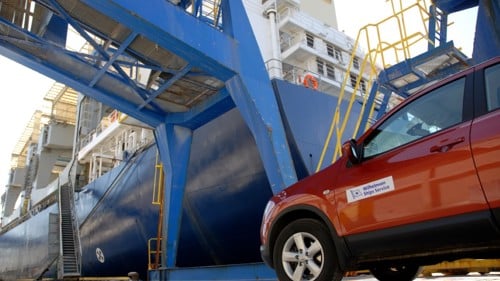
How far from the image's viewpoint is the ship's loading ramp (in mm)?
7574

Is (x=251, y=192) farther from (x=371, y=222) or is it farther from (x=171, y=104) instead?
(x=371, y=222)

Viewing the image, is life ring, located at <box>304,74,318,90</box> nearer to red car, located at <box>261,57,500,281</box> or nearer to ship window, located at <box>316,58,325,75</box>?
red car, located at <box>261,57,500,281</box>

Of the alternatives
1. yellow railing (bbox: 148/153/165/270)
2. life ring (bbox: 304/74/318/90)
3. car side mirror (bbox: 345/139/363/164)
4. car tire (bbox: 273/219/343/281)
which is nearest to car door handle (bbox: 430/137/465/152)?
car side mirror (bbox: 345/139/363/164)

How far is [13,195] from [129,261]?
27.2 m

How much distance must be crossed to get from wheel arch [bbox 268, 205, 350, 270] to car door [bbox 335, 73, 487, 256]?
4.2 inches

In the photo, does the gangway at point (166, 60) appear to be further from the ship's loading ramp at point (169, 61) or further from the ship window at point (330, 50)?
the ship window at point (330, 50)

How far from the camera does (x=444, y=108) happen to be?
3.42 m

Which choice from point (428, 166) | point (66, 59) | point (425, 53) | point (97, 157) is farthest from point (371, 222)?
point (97, 157)

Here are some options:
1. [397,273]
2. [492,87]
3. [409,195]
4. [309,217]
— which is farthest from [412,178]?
[397,273]

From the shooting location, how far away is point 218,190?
10.5 m

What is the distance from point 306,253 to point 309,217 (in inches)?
14.4

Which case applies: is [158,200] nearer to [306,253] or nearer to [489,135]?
[306,253]

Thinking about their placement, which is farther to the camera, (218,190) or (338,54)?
(338,54)

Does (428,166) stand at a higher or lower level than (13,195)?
lower
